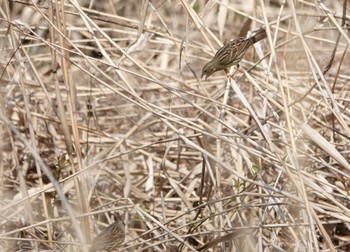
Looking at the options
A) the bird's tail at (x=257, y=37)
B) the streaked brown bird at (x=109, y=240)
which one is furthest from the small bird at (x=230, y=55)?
the streaked brown bird at (x=109, y=240)

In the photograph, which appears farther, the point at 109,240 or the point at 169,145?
the point at 169,145

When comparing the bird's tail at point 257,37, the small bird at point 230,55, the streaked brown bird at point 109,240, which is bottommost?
the streaked brown bird at point 109,240

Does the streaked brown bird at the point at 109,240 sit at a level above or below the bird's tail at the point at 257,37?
below

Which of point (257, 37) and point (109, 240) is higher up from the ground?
point (257, 37)

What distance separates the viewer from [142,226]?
1739mm

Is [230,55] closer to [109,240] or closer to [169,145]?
[109,240]

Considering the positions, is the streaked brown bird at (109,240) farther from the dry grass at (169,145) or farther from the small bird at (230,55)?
the small bird at (230,55)

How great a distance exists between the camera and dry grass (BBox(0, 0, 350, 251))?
139 centimetres

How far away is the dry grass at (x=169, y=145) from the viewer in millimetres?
1389

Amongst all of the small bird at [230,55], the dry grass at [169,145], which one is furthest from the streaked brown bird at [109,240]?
the small bird at [230,55]

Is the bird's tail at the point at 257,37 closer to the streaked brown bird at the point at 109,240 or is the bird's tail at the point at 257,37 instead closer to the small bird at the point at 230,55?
the small bird at the point at 230,55

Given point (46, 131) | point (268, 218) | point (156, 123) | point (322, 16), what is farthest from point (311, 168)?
point (46, 131)

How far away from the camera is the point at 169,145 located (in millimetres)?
1816

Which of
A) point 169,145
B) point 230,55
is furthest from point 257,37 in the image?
point 169,145
